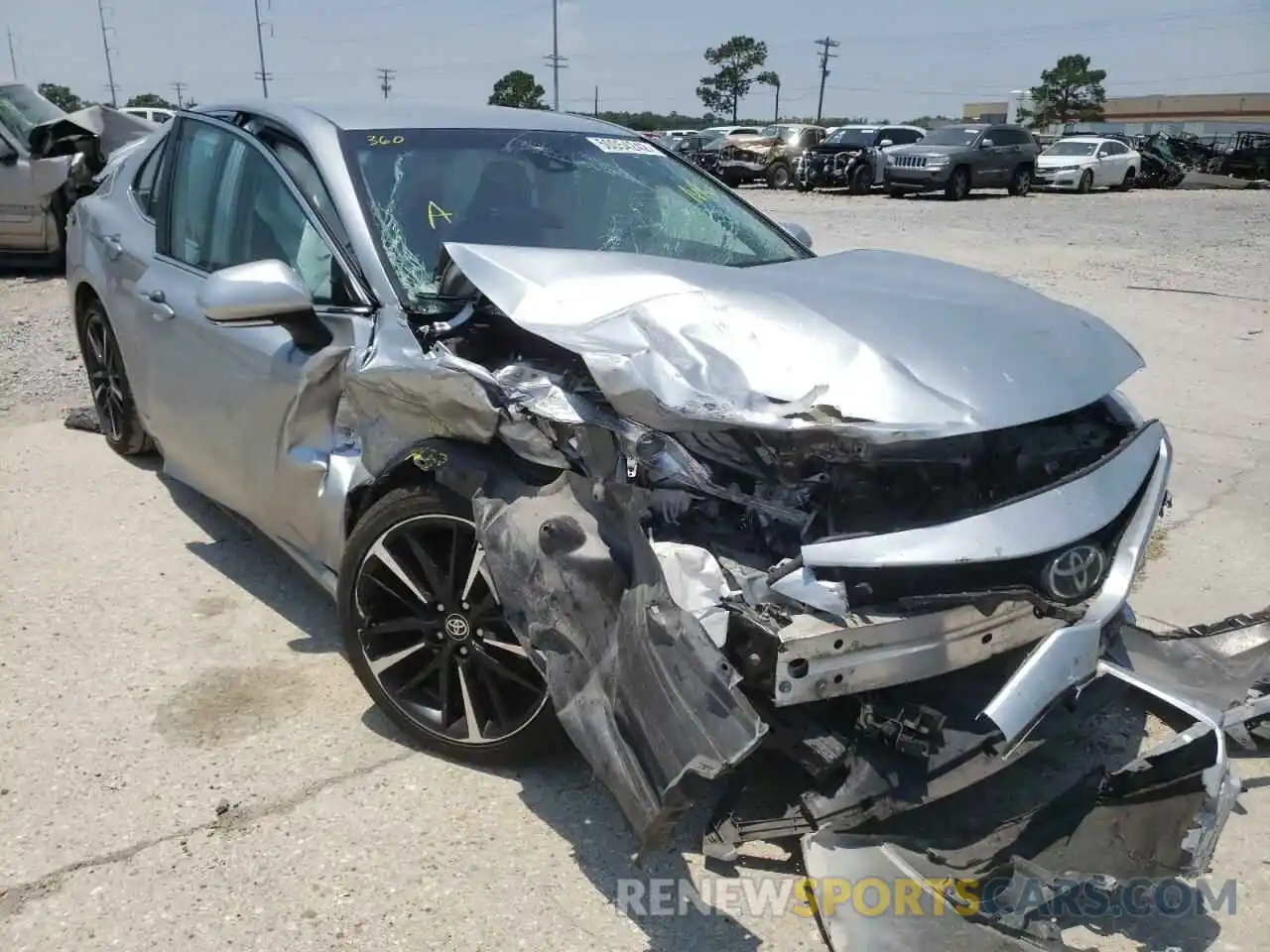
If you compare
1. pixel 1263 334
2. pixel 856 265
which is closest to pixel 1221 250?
pixel 1263 334

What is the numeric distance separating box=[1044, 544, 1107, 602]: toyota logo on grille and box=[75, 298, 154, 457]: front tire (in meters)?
4.20

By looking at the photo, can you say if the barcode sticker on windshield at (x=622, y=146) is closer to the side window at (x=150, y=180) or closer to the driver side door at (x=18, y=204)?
the side window at (x=150, y=180)

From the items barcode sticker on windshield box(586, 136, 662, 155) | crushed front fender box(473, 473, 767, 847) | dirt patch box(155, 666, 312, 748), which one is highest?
barcode sticker on windshield box(586, 136, 662, 155)

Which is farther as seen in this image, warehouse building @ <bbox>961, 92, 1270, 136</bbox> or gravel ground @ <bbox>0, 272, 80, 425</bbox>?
warehouse building @ <bbox>961, 92, 1270, 136</bbox>

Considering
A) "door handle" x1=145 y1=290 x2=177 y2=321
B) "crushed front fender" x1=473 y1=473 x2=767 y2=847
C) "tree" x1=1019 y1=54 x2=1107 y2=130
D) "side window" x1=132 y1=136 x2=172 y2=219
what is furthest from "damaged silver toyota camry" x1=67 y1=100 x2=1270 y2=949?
"tree" x1=1019 y1=54 x2=1107 y2=130

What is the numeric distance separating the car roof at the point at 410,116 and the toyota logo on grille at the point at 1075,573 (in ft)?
8.09

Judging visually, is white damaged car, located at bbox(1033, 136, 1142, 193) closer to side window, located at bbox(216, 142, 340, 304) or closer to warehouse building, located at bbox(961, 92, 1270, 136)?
side window, located at bbox(216, 142, 340, 304)

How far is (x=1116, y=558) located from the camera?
7.85ft

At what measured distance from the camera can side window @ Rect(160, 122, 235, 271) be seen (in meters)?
3.93

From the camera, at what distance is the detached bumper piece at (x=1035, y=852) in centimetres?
219

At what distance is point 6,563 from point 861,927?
3.62 m

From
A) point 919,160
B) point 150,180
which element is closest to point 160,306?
point 150,180

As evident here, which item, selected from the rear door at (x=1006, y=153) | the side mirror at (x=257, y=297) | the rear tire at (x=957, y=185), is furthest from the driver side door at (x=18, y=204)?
the rear door at (x=1006, y=153)

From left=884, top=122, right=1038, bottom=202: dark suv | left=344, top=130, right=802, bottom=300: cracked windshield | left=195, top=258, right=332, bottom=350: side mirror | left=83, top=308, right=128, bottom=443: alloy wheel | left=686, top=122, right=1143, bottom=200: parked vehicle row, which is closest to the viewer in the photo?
left=195, top=258, right=332, bottom=350: side mirror
